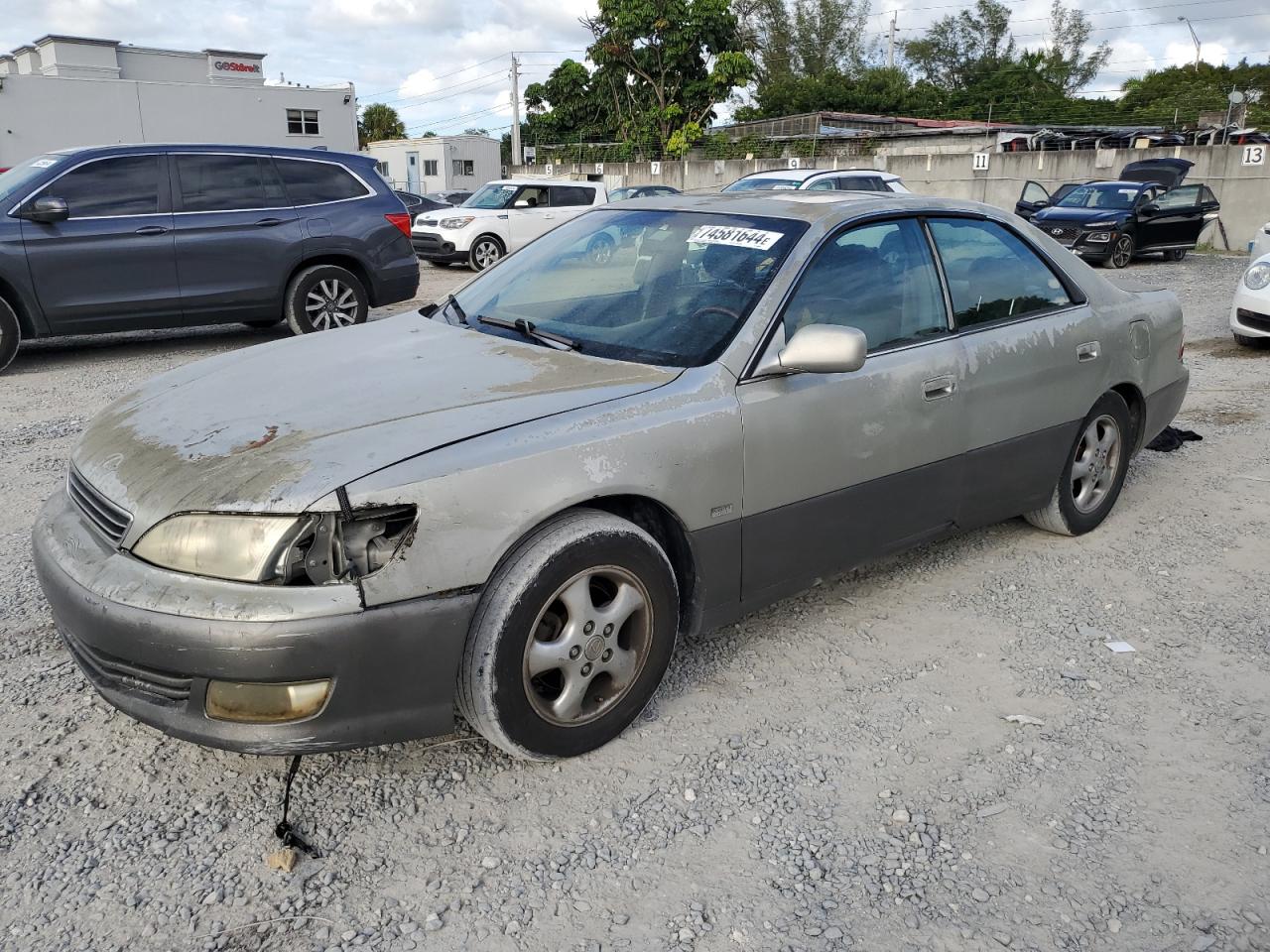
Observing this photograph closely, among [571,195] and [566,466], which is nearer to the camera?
[566,466]

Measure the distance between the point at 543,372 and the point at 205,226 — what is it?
6656mm

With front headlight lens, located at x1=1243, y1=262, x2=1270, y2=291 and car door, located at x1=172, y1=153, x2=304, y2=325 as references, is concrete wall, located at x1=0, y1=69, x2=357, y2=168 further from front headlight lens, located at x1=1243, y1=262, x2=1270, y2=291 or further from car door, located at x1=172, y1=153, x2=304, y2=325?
front headlight lens, located at x1=1243, y1=262, x2=1270, y2=291

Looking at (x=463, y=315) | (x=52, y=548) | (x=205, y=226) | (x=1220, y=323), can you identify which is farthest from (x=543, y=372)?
(x=1220, y=323)

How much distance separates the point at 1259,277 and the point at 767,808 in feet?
28.6

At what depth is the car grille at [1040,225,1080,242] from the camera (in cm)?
1812

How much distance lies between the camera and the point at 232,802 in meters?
2.72

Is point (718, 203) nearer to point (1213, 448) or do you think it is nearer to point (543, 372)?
point (543, 372)

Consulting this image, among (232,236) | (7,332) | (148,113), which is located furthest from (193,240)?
(148,113)

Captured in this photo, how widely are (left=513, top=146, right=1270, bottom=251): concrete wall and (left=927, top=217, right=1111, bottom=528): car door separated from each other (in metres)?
18.4

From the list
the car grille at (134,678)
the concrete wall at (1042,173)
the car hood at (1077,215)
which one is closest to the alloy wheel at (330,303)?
the car grille at (134,678)

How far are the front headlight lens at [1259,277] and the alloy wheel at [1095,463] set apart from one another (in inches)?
222

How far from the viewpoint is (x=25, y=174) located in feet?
27.1

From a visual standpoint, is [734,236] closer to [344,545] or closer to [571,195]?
[344,545]

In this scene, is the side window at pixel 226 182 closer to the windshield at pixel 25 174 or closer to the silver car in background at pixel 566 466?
the windshield at pixel 25 174
